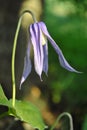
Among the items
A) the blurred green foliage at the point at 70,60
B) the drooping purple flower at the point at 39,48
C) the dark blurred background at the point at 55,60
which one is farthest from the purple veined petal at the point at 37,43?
the blurred green foliage at the point at 70,60

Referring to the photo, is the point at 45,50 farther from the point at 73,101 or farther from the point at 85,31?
the point at 85,31

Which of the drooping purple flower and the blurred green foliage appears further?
the blurred green foliage

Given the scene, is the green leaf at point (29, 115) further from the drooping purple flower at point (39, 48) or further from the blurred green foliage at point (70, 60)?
the blurred green foliage at point (70, 60)

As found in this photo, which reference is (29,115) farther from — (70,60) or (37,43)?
(70,60)

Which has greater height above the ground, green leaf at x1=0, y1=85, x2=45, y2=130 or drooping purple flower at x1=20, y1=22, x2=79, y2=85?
drooping purple flower at x1=20, y1=22, x2=79, y2=85

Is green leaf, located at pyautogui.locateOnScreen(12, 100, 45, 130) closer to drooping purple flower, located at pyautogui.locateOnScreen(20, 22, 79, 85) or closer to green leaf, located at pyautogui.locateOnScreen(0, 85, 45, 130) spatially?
green leaf, located at pyautogui.locateOnScreen(0, 85, 45, 130)

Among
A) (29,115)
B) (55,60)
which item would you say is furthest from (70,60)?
(29,115)

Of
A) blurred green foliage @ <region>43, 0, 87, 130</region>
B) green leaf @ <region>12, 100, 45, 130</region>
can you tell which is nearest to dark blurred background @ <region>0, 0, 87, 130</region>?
blurred green foliage @ <region>43, 0, 87, 130</region>

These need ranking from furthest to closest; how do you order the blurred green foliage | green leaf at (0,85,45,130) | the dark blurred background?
the blurred green foliage, the dark blurred background, green leaf at (0,85,45,130)

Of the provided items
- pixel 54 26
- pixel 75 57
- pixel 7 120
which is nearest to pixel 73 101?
pixel 75 57
